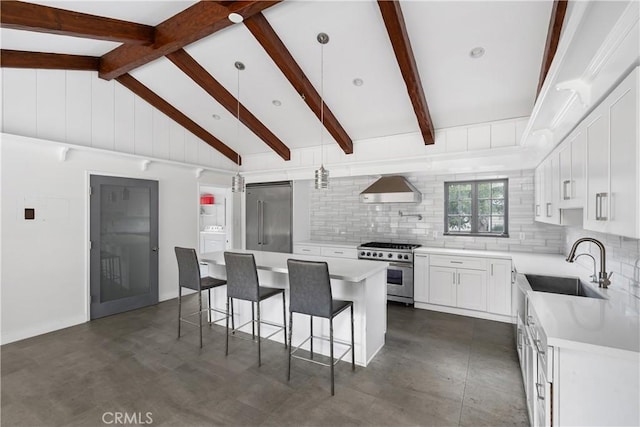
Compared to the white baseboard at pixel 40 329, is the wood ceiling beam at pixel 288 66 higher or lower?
higher

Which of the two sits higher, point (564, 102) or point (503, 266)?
point (564, 102)

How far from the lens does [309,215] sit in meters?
6.38

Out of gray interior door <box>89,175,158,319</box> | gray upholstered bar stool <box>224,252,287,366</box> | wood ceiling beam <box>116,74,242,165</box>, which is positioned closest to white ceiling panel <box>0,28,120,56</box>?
wood ceiling beam <box>116,74,242,165</box>

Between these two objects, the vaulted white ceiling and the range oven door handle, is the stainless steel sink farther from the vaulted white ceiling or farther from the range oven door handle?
the vaulted white ceiling

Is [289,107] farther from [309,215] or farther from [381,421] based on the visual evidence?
[381,421]

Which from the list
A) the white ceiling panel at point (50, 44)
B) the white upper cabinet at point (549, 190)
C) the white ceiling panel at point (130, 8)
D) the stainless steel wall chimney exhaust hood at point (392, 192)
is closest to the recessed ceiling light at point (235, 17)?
the white ceiling panel at point (130, 8)

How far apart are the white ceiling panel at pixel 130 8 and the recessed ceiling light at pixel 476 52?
114 inches

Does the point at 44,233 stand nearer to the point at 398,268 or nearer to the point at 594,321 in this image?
the point at 398,268

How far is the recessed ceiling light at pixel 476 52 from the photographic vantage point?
9.95ft

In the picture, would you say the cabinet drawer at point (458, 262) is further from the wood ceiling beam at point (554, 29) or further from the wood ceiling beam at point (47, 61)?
the wood ceiling beam at point (47, 61)

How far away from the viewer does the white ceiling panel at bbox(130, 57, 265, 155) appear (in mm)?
4242

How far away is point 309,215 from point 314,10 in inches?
158

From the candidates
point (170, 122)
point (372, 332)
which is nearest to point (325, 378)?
point (372, 332)

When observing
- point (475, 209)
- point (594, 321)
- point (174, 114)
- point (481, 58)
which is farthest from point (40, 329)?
point (475, 209)
